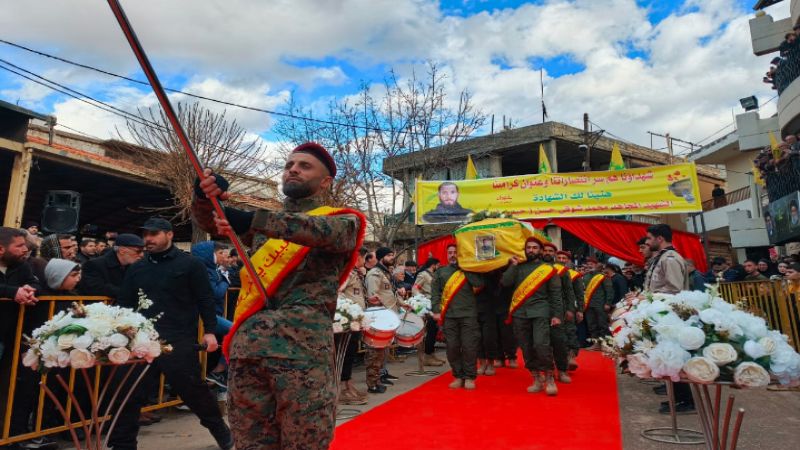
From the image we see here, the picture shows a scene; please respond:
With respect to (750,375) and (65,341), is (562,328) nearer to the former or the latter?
(750,375)

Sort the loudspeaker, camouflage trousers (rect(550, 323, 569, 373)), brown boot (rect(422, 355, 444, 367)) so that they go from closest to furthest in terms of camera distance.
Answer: camouflage trousers (rect(550, 323, 569, 373)), brown boot (rect(422, 355, 444, 367)), the loudspeaker

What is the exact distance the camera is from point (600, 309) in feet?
35.6

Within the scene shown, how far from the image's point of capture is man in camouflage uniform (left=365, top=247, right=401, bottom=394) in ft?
20.9

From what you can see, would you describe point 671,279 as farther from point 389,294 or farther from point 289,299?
point 289,299

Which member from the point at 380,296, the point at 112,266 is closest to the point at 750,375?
the point at 112,266

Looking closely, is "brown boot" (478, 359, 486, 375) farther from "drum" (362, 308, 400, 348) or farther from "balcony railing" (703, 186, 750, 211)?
"balcony railing" (703, 186, 750, 211)

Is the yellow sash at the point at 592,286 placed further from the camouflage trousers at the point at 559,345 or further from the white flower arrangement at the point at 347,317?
the white flower arrangement at the point at 347,317

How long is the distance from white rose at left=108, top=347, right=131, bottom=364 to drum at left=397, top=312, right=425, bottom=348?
4.15m

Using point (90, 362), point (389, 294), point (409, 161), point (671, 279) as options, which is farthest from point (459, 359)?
point (409, 161)

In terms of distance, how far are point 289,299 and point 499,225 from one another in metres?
5.37

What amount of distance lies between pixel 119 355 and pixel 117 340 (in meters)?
0.09

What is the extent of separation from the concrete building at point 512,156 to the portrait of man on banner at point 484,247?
10.3 metres

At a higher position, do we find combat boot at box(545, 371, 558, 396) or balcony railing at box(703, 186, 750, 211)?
balcony railing at box(703, 186, 750, 211)

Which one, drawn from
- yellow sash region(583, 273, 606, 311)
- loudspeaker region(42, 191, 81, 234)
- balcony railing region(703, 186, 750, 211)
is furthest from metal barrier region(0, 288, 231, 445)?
balcony railing region(703, 186, 750, 211)
